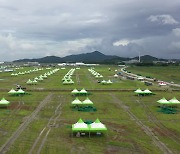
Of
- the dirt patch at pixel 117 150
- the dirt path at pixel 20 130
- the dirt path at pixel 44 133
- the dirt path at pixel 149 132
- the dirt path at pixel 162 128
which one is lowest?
the dirt path at pixel 162 128

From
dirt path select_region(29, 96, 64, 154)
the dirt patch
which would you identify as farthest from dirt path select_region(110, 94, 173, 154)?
dirt path select_region(29, 96, 64, 154)

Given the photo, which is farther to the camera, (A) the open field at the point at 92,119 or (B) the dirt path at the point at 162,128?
(B) the dirt path at the point at 162,128

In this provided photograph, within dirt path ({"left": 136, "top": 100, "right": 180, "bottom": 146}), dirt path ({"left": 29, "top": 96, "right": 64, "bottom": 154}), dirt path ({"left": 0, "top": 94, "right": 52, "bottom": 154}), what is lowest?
dirt path ({"left": 136, "top": 100, "right": 180, "bottom": 146})

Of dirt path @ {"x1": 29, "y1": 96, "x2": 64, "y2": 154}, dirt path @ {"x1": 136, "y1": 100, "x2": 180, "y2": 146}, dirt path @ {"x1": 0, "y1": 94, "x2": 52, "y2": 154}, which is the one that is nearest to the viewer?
dirt path @ {"x1": 29, "y1": 96, "x2": 64, "y2": 154}

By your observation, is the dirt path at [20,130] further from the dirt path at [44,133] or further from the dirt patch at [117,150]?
the dirt patch at [117,150]

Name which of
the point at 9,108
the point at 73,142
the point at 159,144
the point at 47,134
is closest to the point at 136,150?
the point at 159,144

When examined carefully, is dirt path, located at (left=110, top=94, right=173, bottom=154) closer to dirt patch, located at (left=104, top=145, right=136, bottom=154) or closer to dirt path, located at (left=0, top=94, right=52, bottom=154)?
dirt patch, located at (left=104, top=145, right=136, bottom=154)

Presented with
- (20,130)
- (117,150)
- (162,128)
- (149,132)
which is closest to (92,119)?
(149,132)

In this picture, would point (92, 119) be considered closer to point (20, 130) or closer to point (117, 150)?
point (20, 130)

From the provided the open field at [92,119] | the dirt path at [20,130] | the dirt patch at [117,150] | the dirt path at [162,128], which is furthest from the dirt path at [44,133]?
the dirt path at [162,128]

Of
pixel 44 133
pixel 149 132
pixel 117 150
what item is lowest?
pixel 149 132

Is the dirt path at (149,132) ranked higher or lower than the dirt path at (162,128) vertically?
higher
